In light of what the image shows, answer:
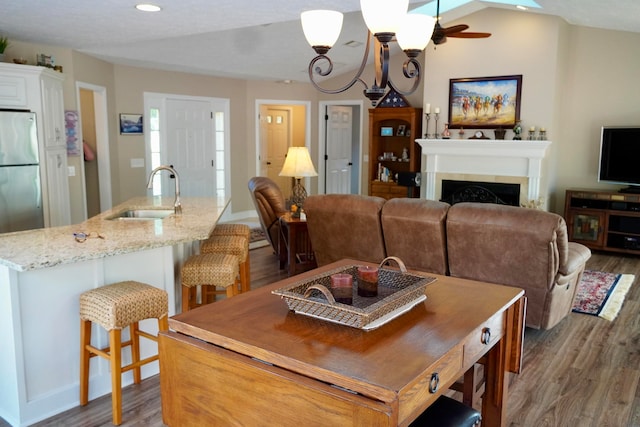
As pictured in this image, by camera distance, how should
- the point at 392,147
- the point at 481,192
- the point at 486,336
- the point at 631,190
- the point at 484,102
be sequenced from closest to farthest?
1. the point at 486,336
2. the point at 631,190
3. the point at 484,102
4. the point at 481,192
5. the point at 392,147

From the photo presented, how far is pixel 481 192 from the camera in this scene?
24.8 ft

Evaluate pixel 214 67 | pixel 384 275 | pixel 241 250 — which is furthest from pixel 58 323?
pixel 214 67

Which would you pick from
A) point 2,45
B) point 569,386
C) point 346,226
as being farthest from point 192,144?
point 569,386

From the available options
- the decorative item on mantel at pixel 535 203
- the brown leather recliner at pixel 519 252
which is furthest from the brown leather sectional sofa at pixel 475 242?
the decorative item on mantel at pixel 535 203

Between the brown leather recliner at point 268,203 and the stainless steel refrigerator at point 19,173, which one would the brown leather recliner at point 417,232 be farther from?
the stainless steel refrigerator at point 19,173

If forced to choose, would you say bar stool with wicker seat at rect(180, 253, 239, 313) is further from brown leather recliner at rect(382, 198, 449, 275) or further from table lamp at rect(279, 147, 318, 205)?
table lamp at rect(279, 147, 318, 205)

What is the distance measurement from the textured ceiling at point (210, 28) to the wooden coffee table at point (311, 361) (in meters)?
2.75

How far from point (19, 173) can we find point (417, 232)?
364cm

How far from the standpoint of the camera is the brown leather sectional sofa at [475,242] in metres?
3.40

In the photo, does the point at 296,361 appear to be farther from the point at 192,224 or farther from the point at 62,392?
the point at 192,224

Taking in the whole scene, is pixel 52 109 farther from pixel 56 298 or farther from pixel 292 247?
pixel 56 298

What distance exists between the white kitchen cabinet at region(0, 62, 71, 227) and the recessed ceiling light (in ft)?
5.01

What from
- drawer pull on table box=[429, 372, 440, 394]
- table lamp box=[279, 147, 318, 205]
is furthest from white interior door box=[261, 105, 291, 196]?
drawer pull on table box=[429, 372, 440, 394]

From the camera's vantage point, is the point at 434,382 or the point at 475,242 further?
the point at 475,242
